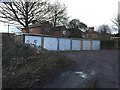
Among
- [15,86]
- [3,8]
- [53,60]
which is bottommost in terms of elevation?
[15,86]

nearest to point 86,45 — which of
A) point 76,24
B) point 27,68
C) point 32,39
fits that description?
point 32,39

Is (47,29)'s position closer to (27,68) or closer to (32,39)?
(32,39)

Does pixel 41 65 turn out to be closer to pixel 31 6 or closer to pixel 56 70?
pixel 56 70

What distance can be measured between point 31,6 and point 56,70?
24.0 metres

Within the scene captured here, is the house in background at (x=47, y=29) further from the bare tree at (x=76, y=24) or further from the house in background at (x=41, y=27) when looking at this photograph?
the bare tree at (x=76, y=24)

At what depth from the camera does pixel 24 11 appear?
116ft

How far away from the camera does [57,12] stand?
40.6 m

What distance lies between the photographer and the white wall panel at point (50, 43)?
28.9 metres

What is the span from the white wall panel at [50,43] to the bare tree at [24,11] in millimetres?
7310

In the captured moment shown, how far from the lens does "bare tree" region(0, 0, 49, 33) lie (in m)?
35.0

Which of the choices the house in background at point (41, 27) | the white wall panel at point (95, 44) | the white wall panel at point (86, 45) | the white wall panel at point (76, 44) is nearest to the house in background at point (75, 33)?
the house in background at point (41, 27)

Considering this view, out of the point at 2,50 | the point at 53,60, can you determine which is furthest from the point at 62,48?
the point at 53,60

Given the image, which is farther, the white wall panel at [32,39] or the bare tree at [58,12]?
the bare tree at [58,12]

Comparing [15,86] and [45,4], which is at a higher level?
[45,4]
